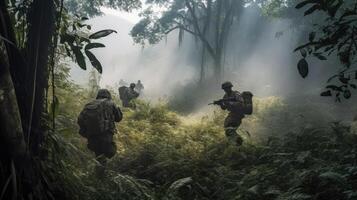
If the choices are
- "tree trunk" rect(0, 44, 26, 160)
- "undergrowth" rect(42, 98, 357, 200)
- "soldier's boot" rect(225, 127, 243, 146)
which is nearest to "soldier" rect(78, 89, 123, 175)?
"undergrowth" rect(42, 98, 357, 200)

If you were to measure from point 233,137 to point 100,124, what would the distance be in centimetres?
312

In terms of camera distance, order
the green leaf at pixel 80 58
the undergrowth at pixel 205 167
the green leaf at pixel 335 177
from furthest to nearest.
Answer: the green leaf at pixel 335 177 < the undergrowth at pixel 205 167 < the green leaf at pixel 80 58

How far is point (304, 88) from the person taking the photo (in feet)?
95.5

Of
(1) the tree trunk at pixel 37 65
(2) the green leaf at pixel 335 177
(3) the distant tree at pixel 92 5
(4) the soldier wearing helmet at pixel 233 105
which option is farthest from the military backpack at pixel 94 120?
(3) the distant tree at pixel 92 5

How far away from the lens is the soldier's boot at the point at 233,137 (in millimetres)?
9134

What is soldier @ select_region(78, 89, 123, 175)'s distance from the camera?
7457 millimetres

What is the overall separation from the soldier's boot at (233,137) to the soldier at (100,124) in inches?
105

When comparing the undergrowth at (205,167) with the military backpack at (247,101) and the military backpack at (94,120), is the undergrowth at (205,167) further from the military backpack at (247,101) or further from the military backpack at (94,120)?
the military backpack at (247,101)

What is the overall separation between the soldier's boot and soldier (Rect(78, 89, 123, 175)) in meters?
2.67

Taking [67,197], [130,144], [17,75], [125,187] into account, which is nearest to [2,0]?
[17,75]

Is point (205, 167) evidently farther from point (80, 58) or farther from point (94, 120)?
point (80, 58)

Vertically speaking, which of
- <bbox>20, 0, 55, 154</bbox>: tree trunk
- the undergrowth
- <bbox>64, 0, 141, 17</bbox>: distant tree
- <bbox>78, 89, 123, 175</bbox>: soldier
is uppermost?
<bbox>64, 0, 141, 17</bbox>: distant tree

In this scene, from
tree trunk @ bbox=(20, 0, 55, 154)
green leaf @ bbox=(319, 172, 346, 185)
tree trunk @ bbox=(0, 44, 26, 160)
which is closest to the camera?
tree trunk @ bbox=(0, 44, 26, 160)

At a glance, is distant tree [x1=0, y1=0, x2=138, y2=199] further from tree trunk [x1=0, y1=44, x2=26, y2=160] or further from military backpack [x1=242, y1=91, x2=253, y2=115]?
military backpack [x1=242, y1=91, x2=253, y2=115]
